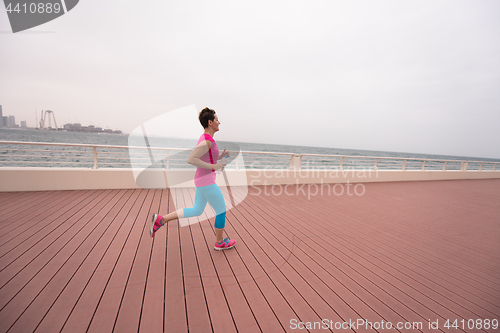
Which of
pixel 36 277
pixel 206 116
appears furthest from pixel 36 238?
pixel 206 116

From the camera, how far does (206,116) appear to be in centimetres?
191

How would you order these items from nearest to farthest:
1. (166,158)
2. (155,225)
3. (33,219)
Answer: (155,225), (33,219), (166,158)

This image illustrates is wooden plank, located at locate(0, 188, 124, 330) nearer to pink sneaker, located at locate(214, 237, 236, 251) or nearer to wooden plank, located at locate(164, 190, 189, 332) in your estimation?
wooden plank, located at locate(164, 190, 189, 332)

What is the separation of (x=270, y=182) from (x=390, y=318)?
4420 mm

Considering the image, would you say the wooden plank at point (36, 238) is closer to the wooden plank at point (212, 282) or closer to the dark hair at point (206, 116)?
the wooden plank at point (212, 282)

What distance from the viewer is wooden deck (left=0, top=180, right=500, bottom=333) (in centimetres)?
137

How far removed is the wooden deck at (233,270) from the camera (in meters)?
1.37

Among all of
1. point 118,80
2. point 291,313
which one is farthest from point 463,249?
point 118,80

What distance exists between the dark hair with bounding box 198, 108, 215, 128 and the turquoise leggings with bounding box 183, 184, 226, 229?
65 cm

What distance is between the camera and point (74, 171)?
419cm

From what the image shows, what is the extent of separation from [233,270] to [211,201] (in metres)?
0.73

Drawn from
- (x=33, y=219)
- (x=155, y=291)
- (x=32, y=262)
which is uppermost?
(x=33, y=219)

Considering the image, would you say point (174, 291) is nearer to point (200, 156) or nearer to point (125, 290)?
point (125, 290)

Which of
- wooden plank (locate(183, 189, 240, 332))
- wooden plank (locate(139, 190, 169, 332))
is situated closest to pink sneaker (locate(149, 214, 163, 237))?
wooden plank (locate(139, 190, 169, 332))
